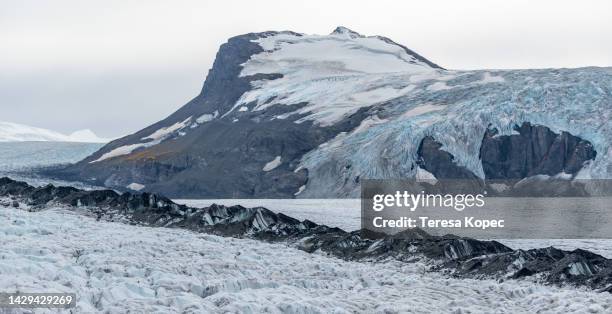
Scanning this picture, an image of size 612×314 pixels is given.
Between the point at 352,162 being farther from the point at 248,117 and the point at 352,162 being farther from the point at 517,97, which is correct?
the point at 248,117

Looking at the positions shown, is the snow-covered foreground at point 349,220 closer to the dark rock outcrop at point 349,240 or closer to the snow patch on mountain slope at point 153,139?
the dark rock outcrop at point 349,240

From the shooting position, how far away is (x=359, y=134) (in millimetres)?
99438


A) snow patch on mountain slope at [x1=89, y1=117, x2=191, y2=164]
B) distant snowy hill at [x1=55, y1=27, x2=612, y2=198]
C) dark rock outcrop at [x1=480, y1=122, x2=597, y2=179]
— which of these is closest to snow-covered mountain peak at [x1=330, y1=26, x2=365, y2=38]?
distant snowy hill at [x1=55, y1=27, x2=612, y2=198]

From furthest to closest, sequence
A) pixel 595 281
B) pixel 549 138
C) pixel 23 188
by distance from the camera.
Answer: pixel 549 138 → pixel 23 188 → pixel 595 281

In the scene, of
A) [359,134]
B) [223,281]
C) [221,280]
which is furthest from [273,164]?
[223,281]

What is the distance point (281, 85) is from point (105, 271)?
4328 inches

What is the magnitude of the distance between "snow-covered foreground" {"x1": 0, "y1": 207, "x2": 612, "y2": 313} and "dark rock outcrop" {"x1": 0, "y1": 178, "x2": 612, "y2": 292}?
128cm

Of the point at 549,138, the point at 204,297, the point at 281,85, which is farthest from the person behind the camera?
the point at 281,85

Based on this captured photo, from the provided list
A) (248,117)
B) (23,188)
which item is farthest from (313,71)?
(23,188)

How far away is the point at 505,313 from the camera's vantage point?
80.1 feet

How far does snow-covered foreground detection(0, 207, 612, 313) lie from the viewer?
22219 millimetres

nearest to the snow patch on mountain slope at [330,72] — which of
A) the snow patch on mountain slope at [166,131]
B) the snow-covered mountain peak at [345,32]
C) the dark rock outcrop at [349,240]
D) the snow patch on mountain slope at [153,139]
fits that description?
the snow-covered mountain peak at [345,32]

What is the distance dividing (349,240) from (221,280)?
13277 mm

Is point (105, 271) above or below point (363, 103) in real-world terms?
below
